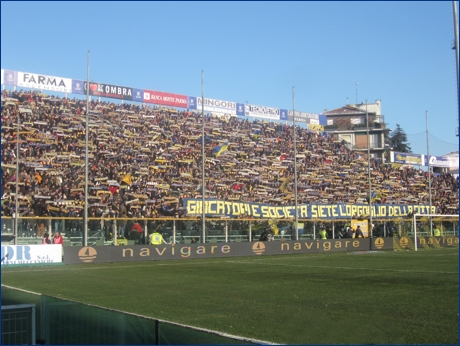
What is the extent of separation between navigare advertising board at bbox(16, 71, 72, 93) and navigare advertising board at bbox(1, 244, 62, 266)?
2187 centimetres

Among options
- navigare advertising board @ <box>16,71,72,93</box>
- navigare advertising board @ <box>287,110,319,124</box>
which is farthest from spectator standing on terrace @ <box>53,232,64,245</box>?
navigare advertising board @ <box>287,110,319,124</box>

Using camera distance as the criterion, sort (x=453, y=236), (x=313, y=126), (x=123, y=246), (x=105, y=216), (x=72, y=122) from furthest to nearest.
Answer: (x=313, y=126)
(x=453, y=236)
(x=72, y=122)
(x=105, y=216)
(x=123, y=246)

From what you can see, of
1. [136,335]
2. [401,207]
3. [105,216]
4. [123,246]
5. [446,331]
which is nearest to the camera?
[136,335]

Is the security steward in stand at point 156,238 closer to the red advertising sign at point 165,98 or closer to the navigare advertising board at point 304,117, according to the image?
the red advertising sign at point 165,98

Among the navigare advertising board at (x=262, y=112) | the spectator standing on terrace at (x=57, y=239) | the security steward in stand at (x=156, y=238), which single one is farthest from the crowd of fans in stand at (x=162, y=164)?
the security steward in stand at (x=156, y=238)

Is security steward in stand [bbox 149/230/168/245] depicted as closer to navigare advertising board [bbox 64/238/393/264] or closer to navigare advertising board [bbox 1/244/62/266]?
navigare advertising board [bbox 64/238/393/264]

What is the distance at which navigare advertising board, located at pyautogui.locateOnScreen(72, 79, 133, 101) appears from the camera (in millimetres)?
50156

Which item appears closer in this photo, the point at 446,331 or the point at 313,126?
the point at 446,331

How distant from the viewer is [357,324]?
1149cm

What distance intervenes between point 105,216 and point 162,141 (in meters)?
14.3

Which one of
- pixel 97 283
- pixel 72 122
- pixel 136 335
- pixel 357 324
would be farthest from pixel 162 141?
pixel 136 335

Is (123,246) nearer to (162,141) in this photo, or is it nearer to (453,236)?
(162,141)

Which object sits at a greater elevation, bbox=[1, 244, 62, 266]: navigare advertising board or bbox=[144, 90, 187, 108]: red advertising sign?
bbox=[144, 90, 187, 108]: red advertising sign

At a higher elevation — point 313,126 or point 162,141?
point 313,126
